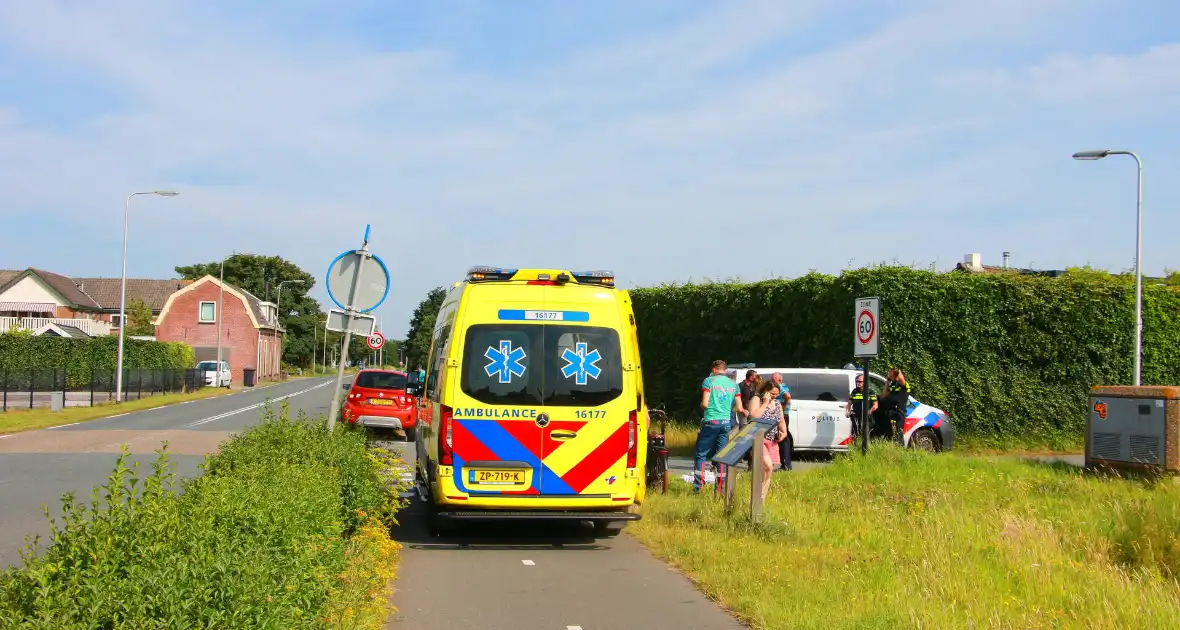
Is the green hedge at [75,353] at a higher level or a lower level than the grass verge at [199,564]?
lower

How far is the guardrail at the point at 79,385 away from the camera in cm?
3972

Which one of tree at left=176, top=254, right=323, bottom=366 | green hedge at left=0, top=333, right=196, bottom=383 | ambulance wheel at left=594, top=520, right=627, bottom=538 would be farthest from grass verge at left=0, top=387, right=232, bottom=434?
tree at left=176, top=254, right=323, bottom=366

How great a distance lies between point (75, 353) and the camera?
58094mm

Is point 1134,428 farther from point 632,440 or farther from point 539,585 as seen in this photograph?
point 539,585

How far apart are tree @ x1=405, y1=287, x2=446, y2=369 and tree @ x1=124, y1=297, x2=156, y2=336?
20953 mm

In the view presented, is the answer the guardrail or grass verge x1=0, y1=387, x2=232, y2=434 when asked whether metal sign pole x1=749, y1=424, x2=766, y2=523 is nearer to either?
grass verge x1=0, y1=387, x2=232, y2=434

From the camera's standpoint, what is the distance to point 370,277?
39.1ft

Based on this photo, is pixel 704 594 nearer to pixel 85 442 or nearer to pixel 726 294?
pixel 726 294

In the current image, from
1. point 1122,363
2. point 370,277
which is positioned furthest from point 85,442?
point 1122,363

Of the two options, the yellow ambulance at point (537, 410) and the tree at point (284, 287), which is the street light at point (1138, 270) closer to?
the yellow ambulance at point (537, 410)

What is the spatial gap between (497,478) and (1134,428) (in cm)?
1014

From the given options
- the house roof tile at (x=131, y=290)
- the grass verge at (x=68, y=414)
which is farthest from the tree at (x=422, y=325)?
the grass verge at (x=68, y=414)

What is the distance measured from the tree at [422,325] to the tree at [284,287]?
23.2 meters

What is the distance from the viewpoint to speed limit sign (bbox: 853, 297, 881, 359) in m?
14.0
